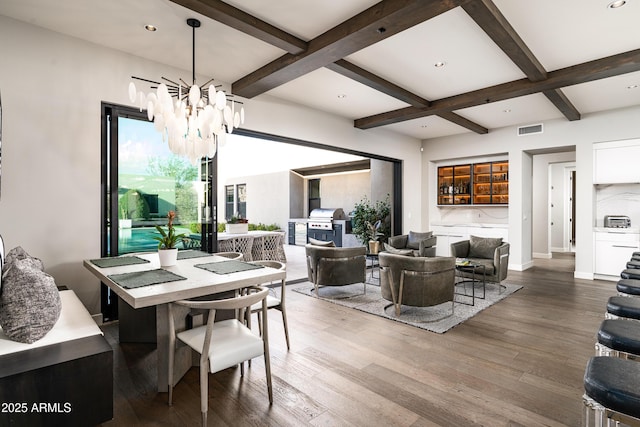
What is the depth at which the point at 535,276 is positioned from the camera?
609 centimetres

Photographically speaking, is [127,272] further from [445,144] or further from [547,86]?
[445,144]

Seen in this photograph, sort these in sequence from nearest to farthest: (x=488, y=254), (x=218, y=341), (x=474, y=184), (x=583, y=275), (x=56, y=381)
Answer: (x=56, y=381)
(x=218, y=341)
(x=488, y=254)
(x=583, y=275)
(x=474, y=184)

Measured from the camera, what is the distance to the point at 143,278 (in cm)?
239

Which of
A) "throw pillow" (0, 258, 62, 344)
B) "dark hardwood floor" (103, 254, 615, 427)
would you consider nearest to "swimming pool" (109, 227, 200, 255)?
"dark hardwood floor" (103, 254, 615, 427)

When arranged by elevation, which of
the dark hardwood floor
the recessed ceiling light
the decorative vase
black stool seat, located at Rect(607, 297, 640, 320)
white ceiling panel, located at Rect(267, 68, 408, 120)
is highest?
white ceiling panel, located at Rect(267, 68, 408, 120)

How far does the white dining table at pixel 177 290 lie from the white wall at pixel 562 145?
234 inches

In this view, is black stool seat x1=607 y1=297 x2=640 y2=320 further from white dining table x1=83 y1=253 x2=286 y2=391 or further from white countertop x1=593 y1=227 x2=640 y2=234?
white countertop x1=593 y1=227 x2=640 y2=234

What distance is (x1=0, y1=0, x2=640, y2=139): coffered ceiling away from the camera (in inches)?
107

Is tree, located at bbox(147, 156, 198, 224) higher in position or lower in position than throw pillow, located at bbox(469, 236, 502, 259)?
higher

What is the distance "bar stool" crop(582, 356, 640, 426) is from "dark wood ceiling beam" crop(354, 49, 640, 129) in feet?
12.2

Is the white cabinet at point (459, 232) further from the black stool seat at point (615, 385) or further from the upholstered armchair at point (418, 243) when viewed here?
the black stool seat at point (615, 385)

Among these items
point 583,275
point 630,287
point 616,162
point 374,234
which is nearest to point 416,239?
point 374,234

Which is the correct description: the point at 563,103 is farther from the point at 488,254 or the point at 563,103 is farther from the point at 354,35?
the point at 354,35

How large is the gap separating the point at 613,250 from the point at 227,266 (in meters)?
6.37
